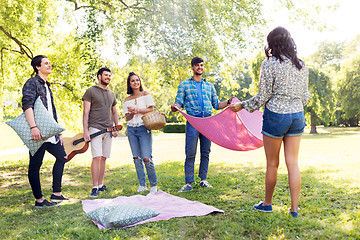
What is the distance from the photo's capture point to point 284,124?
10.0 feet

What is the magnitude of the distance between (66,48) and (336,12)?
760 cm

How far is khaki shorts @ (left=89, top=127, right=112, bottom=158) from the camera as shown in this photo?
4.77 meters

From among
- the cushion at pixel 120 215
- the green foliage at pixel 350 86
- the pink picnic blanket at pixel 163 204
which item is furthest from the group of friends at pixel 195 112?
the green foliage at pixel 350 86

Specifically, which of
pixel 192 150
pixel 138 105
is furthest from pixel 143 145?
pixel 192 150

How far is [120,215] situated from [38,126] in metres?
1.63

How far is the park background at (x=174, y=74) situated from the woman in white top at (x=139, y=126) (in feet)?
1.66

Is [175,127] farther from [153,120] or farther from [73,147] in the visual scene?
[153,120]

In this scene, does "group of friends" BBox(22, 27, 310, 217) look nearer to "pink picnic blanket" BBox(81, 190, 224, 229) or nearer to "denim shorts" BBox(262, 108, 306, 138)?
"denim shorts" BBox(262, 108, 306, 138)

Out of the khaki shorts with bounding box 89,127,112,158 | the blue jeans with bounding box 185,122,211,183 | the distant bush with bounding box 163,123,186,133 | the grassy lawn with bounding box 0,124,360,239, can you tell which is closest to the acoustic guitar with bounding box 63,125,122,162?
the khaki shorts with bounding box 89,127,112,158

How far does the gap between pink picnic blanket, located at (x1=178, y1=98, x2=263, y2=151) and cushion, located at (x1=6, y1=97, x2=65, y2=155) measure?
165 centimetres

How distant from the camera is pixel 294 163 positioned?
3.13 m

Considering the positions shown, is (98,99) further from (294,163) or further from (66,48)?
(66,48)

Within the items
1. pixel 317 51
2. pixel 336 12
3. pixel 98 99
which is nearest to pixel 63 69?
pixel 98 99

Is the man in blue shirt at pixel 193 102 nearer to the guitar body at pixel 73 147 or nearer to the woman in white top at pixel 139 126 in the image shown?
the woman in white top at pixel 139 126
